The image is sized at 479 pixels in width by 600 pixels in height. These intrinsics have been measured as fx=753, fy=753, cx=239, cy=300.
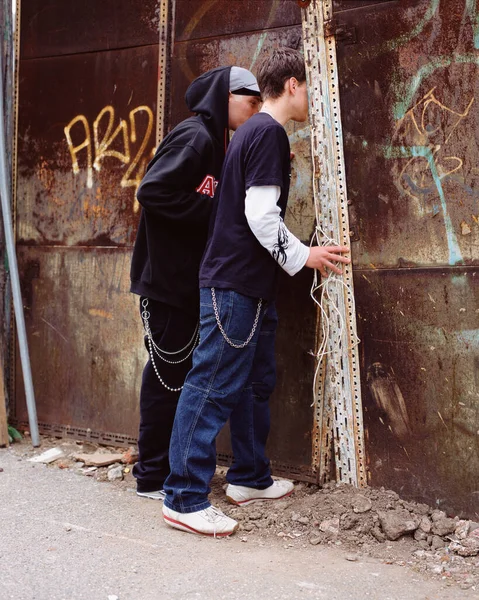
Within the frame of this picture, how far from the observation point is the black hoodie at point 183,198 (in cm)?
365

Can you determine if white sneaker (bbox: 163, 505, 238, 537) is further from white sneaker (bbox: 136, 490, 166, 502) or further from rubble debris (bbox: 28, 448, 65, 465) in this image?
rubble debris (bbox: 28, 448, 65, 465)

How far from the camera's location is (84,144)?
4.93 metres

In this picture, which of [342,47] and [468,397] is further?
[342,47]

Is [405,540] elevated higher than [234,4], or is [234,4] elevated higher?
[234,4]

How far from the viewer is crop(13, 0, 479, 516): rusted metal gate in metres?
3.53

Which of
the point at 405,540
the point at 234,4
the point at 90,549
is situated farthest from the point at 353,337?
the point at 234,4

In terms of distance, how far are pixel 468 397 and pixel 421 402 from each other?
23 centimetres

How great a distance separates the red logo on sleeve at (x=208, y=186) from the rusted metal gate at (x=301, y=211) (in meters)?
0.57

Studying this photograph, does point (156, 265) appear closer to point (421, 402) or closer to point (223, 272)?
point (223, 272)

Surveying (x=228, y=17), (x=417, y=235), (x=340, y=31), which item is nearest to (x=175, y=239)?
(x=417, y=235)

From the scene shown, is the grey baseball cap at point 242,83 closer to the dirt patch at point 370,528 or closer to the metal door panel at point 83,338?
the metal door panel at point 83,338

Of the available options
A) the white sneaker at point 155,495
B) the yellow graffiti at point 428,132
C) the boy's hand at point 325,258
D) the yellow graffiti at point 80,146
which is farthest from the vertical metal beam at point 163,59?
the white sneaker at point 155,495

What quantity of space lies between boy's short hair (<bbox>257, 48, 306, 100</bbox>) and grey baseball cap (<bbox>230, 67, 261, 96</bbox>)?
216 millimetres

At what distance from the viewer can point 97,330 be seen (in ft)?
16.2
